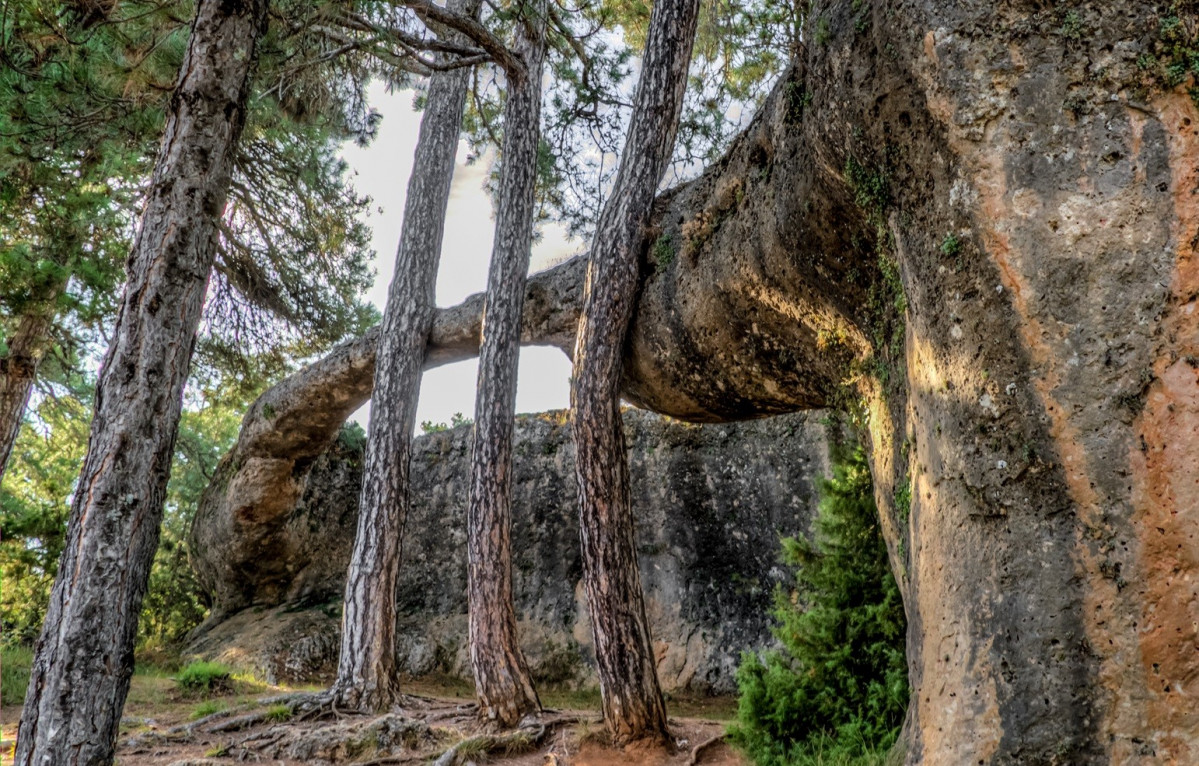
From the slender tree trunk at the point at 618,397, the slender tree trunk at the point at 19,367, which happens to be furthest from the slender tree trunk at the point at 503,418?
the slender tree trunk at the point at 19,367

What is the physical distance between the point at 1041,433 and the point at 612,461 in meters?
3.27

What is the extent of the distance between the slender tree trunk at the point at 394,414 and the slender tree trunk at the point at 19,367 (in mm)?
3051

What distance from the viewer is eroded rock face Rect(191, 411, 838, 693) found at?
8.33m

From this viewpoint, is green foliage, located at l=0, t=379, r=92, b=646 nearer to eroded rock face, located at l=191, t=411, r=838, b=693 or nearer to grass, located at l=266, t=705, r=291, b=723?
eroded rock face, located at l=191, t=411, r=838, b=693

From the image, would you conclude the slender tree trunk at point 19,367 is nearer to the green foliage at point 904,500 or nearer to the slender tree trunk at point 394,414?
the slender tree trunk at point 394,414

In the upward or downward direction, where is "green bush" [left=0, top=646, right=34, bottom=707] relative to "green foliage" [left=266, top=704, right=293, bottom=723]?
downward

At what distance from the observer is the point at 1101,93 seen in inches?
96.7

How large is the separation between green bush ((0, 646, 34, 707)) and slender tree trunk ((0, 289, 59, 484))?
7.03ft

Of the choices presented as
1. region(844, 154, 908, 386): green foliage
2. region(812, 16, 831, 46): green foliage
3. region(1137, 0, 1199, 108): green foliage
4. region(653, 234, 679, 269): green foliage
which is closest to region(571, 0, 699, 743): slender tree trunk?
region(653, 234, 679, 269): green foliage

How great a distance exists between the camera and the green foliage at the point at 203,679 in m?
7.77

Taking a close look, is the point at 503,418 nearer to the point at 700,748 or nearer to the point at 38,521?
the point at 700,748

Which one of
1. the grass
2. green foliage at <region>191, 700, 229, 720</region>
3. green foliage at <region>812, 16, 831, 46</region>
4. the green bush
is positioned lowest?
the green bush

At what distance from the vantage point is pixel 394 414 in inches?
285

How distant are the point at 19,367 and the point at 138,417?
5.43m
